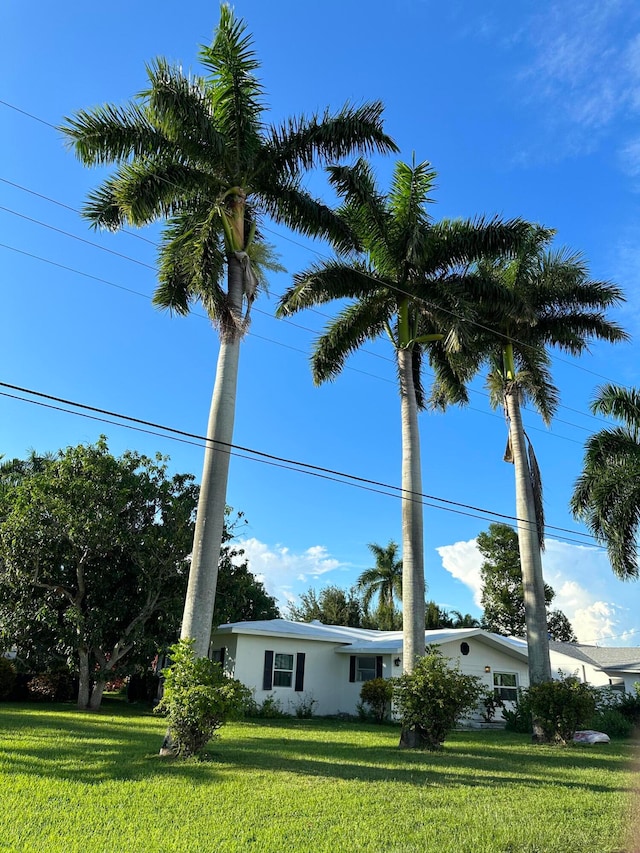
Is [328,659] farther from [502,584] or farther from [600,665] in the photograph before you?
[502,584]

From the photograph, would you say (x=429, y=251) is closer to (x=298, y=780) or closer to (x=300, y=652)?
(x=298, y=780)

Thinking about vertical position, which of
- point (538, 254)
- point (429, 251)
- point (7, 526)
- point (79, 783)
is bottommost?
point (79, 783)

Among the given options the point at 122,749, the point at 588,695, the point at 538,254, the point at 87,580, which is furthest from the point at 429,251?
the point at 87,580

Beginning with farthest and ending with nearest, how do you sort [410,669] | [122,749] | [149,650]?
1. [149,650]
2. [410,669]
3. [122,749]

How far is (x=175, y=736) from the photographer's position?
1037 cm

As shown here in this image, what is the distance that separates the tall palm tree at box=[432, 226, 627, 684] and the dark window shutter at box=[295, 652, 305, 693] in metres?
9.05

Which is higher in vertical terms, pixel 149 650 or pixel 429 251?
pixel 429 251

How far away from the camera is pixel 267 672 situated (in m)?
22.4

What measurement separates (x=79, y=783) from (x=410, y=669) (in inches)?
306

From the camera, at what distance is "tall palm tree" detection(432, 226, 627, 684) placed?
17719mm

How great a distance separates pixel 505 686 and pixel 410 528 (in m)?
13.2

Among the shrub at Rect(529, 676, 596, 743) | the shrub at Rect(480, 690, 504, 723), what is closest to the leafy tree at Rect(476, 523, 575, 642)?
the shrub at Rect(480, 690, 504, 723)

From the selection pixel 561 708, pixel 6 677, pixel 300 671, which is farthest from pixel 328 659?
pixel 6 677

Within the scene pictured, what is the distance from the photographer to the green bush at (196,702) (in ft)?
32.9
